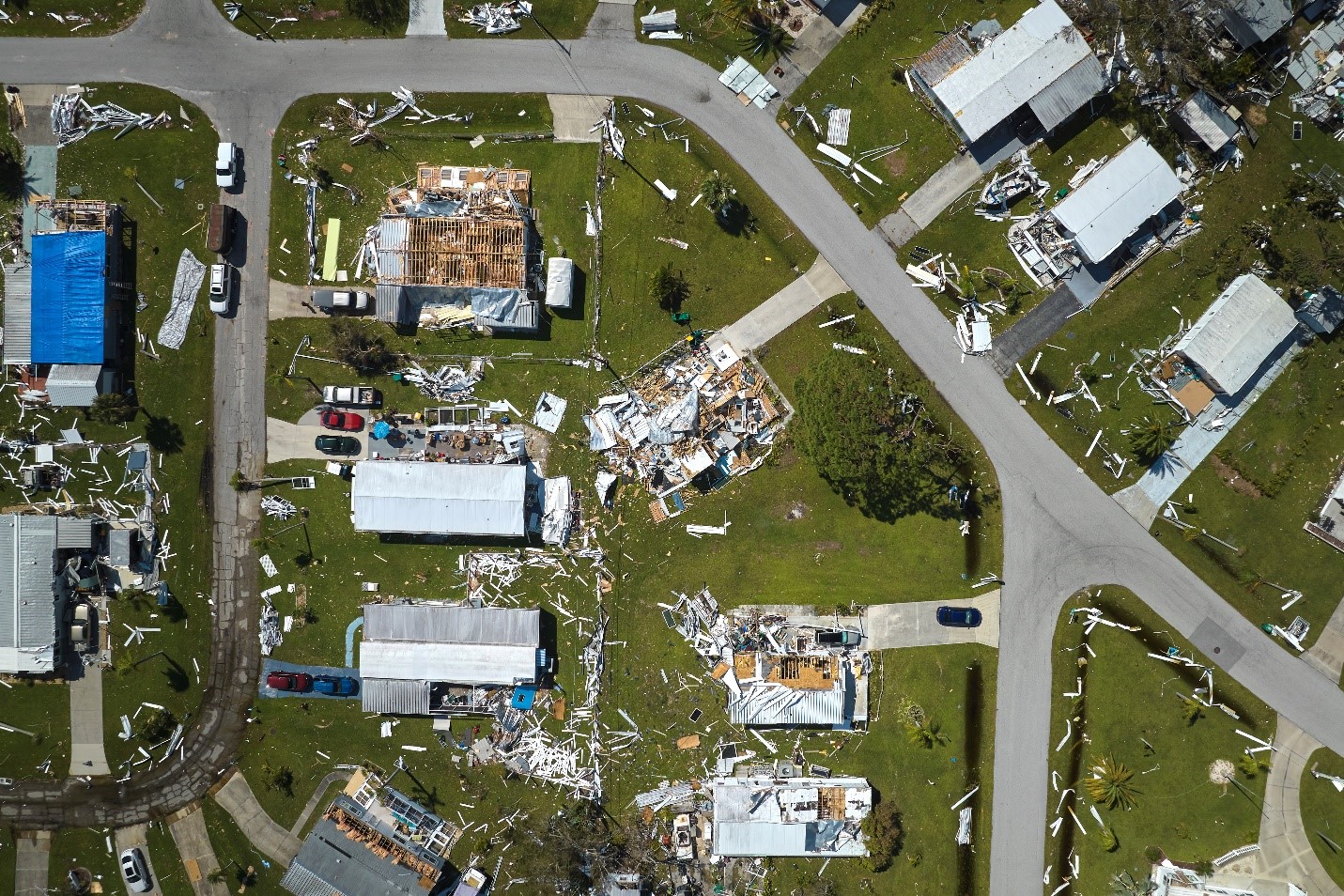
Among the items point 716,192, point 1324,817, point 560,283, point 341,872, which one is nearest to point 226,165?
point 560,283

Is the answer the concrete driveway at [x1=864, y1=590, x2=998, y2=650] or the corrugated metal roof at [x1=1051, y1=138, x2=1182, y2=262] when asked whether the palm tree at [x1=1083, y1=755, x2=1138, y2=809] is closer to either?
Answer: the concrete driveway at [x1=864, y1=590, x2=998, y2=650]

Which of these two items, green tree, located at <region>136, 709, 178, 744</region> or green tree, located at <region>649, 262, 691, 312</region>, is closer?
green tree, located at <region>649, 262, 691, 312</region>

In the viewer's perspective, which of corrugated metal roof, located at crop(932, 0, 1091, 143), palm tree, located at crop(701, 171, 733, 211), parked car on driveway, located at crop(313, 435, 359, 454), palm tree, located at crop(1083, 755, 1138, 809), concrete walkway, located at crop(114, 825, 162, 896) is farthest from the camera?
concrete walkway, located at crop(114, 825, 162, 896)

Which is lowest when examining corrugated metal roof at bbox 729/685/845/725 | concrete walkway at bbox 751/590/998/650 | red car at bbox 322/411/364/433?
corrugated metal roof at bbox 729/685/845/725

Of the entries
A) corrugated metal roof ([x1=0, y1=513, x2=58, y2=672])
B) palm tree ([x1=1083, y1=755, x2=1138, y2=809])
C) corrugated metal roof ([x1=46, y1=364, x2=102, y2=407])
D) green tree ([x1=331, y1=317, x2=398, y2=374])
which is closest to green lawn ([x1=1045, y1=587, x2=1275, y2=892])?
palm tree ([x1=1083, y1=755, x2=1138, y2=809])

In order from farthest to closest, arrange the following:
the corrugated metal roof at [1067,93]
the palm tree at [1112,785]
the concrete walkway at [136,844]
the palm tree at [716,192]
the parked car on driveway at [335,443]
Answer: the concrete walkway at [136,844] → the parked car on driveway at [335,443] → the palm tree at [1112,785] → the palm tree at [716,192] → the corrugated metal roof at [1067,93]

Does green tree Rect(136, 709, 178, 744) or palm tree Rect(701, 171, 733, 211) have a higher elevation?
palm tree Rect(701, 171, 733, 211)

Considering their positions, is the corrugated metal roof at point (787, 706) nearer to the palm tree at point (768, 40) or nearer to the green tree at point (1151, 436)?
the green tree at point (1151, 436)

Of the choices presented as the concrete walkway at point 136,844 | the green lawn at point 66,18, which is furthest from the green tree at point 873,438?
the green lawn at point 66,18
